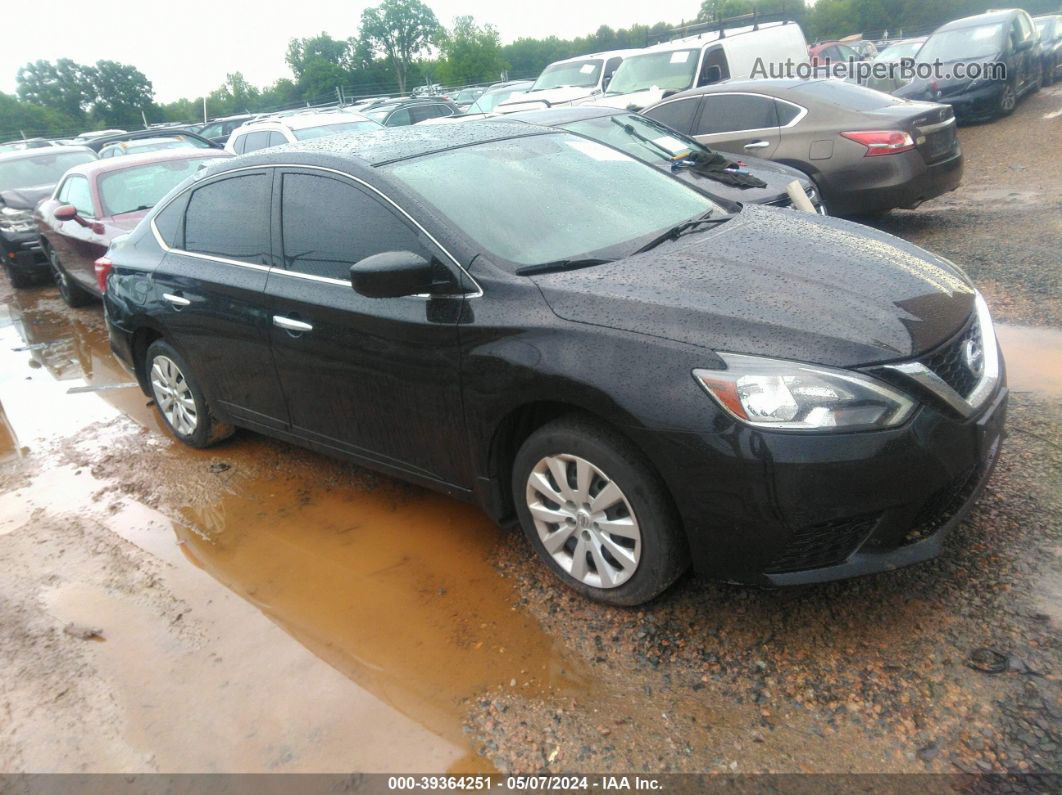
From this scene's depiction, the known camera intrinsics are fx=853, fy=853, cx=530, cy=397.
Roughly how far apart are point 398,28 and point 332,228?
274 ft

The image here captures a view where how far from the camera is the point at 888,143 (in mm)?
7496

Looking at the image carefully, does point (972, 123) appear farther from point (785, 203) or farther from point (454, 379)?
point (454, 379)

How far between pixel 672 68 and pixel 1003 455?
10.2 m

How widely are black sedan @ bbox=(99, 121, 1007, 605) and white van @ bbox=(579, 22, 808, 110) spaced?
28.5 ft

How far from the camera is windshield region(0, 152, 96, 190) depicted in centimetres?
1219

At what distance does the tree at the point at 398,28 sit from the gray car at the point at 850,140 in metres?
76.9

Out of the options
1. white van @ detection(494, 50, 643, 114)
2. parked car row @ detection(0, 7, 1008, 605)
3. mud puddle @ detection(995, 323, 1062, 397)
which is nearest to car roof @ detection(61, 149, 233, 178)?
parked car row @ detection(0, 7, 1008, 605)

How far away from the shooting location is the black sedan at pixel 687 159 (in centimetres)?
668

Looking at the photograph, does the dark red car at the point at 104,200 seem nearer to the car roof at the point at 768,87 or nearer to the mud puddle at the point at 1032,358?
the car roof at the point at 768,87

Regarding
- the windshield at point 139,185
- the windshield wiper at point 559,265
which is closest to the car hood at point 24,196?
the windshield at point 139,185

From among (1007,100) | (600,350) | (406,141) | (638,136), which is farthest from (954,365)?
(1007,100)

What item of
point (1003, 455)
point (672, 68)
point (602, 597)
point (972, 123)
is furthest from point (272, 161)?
point (972, 123)

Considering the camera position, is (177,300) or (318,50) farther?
(318,50)

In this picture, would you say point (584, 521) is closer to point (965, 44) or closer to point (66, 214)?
point (66, 214)
